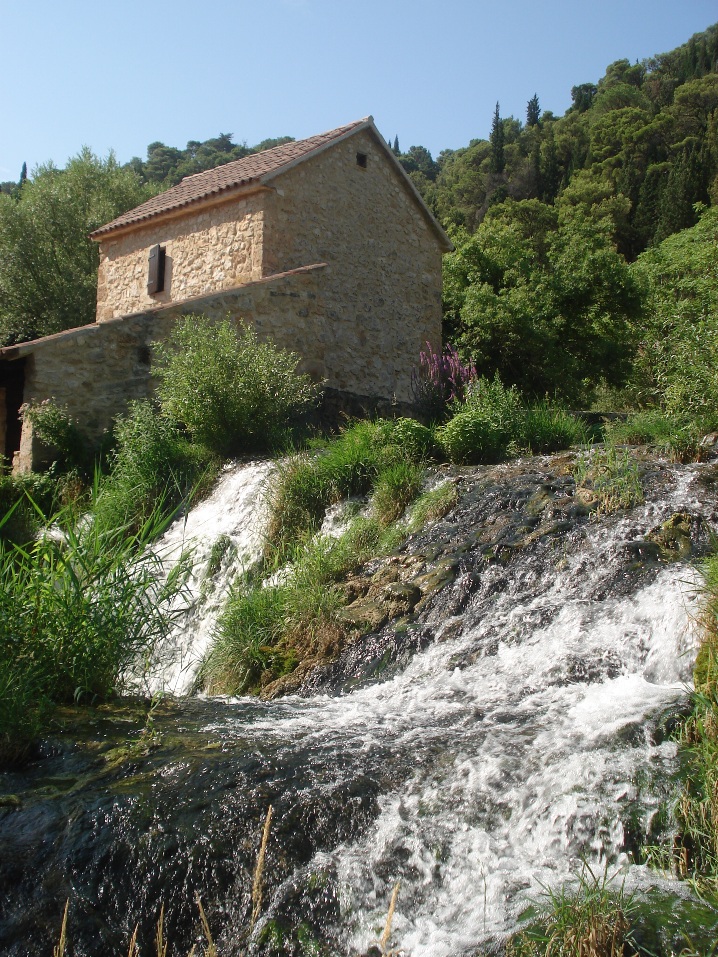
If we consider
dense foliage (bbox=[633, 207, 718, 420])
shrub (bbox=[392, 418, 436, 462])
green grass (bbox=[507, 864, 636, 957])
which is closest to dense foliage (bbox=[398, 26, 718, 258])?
dense foliage (bbox=[633, 207, 718, 420])

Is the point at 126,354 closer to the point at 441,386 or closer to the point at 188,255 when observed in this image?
the point at 188,255

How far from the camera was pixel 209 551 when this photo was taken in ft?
32.6

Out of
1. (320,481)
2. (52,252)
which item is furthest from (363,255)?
(52,252)

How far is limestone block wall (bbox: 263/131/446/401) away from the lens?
16812 mm

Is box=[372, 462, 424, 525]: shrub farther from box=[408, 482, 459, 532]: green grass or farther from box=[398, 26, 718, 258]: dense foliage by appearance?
box=[398, 26, 718, 258]: dense foliage

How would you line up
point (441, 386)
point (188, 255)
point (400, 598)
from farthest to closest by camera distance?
point (188, 255) < point (441, 386) < point (400, 598)

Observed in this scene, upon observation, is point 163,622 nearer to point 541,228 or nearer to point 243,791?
point 243,791

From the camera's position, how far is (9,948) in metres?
3.45

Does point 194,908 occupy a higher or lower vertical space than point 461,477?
A: lower

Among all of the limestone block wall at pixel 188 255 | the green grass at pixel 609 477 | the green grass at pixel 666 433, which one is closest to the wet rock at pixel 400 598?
the green grass at pixel 609 477

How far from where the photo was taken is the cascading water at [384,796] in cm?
361

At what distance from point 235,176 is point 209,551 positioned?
1068cm

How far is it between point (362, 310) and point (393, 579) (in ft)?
34.8

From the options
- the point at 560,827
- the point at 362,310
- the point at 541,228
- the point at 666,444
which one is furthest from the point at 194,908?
the point at 541,228
